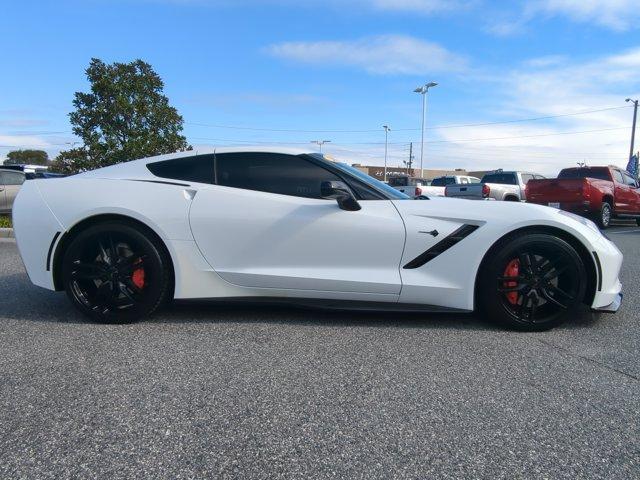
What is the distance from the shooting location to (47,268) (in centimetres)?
374

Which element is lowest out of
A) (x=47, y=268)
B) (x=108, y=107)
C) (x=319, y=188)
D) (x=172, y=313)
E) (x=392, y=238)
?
(x=172, y=313)

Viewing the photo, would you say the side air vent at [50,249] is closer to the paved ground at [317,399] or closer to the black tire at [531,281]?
the paved ground at [317,399]

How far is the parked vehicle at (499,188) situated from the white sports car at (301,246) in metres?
13.8

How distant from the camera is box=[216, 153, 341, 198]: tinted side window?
3.72 metres

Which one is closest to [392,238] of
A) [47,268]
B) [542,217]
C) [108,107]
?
[542,217]

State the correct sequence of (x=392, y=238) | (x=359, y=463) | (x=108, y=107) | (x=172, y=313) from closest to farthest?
1. (x=359, y=463)
2. (x=392, y=238)
3. (x=172, y=313)
4. (x=108, y=107)

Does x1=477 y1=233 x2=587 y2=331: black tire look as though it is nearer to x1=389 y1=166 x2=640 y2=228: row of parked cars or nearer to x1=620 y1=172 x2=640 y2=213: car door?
x1=389 y1=166 x2=640 y2=228: row of parked cars

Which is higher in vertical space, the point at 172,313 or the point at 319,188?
the point at 319,188

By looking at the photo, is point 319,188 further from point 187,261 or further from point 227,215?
point 187,261

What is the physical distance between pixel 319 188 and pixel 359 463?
2.16 m

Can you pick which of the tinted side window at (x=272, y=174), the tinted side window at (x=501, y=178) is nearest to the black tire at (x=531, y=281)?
the tinted side window at (x=272, y=174)

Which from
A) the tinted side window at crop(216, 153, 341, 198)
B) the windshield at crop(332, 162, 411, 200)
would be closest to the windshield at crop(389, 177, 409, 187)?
the windshield at crop(332, 162, 411, 200)

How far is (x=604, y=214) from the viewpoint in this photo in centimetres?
1295

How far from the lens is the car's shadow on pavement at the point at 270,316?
12.3ft
